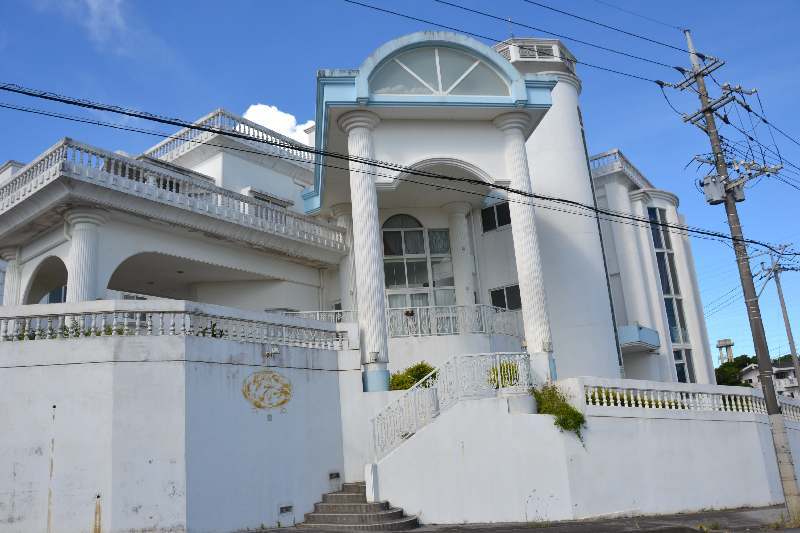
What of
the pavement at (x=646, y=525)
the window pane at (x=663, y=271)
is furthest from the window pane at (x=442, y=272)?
the window pane at (x=663, y=271)

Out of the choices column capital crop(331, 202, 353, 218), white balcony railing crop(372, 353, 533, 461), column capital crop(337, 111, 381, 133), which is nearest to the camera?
white balcony railing crop(372, 353, 533, 461)

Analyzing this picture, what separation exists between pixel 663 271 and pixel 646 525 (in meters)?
17.5

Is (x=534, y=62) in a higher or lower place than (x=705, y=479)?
higher

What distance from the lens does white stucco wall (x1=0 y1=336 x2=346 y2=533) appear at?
968 centimetres

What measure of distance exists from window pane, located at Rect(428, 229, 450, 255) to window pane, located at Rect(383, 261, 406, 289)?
3.63ft

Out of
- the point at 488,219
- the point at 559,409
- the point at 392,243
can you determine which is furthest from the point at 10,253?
the point at 559,409

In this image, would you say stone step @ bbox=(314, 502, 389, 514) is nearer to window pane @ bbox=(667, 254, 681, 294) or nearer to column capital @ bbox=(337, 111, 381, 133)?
column capital @ bbox=(337, 111, 381, 133)

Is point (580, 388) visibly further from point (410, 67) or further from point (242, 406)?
point (410, 67)

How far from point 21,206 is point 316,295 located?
337 inches

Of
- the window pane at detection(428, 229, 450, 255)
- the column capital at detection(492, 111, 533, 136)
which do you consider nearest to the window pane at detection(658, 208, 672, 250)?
the window pane at detection(428, 229, 450, 255)

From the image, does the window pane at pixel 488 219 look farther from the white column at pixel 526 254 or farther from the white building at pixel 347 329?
the white column at pixel 526 254

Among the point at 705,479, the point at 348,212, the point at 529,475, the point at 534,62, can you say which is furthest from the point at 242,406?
the point at 534,62

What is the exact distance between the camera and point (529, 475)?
12.0 metres

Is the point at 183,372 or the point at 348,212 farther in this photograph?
the point at 348,212
